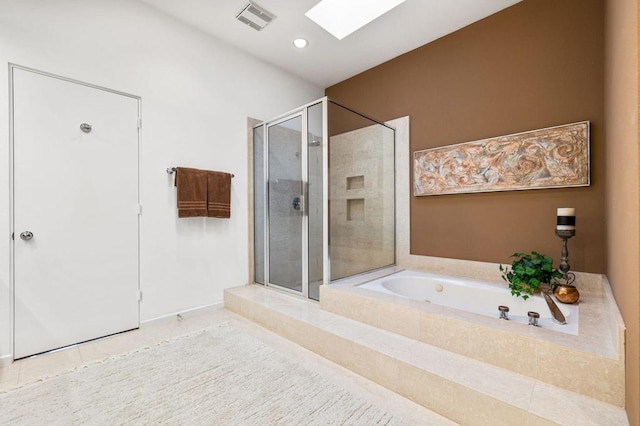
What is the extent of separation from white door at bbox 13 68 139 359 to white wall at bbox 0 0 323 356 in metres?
0.07

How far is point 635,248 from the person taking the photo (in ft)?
3.23

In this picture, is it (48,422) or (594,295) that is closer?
(48,422)

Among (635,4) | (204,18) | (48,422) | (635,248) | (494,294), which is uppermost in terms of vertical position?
(204,18)

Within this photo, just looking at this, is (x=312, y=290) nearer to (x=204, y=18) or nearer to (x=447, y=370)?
(x=447, y=370)

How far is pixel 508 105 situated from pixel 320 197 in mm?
1860

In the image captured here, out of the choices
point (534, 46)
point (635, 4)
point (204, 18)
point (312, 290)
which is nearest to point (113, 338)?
point (312, 290)

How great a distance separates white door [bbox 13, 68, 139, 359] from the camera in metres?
1.95

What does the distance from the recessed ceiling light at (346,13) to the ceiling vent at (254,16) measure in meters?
0.38

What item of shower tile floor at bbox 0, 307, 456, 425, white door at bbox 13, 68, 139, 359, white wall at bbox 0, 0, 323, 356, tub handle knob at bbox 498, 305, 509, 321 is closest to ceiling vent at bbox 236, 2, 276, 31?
white wall at bbox 0, 0, 323, 356

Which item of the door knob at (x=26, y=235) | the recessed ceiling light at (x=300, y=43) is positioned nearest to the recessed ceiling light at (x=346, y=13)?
the recessed ceiling light at (x=300, y=43)

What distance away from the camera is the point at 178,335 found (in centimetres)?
234

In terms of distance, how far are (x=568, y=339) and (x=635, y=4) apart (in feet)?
4.62

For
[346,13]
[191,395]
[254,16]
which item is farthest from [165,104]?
[191,395]

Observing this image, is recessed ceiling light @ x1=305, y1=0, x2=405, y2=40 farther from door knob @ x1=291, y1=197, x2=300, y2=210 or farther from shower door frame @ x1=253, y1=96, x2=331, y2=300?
door knob @ x1=291, y1=197, x2=300, y2=210
